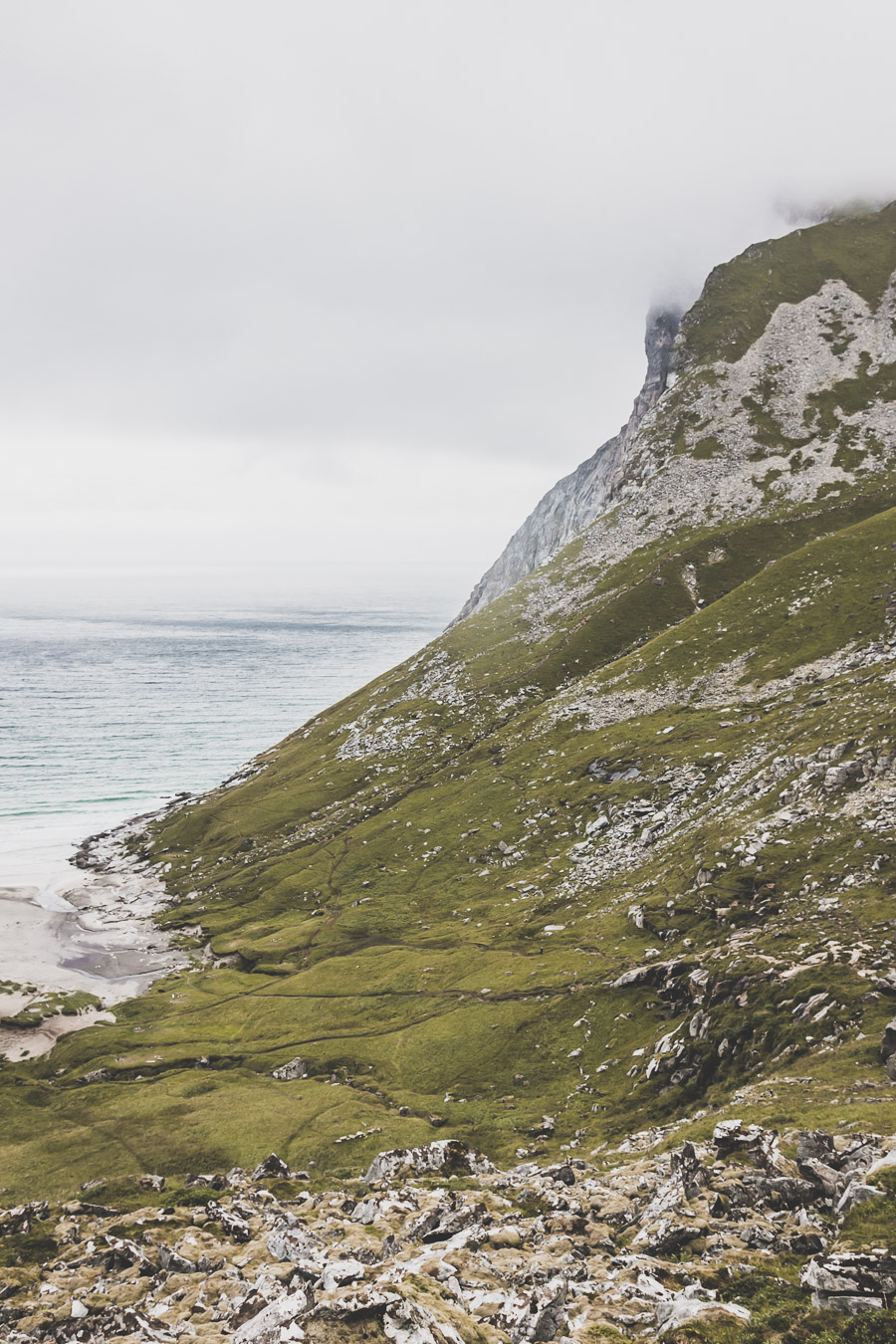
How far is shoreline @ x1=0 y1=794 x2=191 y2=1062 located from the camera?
256 ft

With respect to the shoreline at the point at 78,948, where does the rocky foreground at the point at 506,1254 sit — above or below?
above

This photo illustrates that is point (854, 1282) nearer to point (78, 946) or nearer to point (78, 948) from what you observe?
point (78, 948)

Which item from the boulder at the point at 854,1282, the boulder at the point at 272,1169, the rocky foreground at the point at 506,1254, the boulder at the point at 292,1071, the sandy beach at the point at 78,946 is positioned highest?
the boulder at the point at 854,1282

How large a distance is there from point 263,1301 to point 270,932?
3085 inches

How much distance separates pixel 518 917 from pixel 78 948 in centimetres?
6630

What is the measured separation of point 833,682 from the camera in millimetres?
Answer: 83125

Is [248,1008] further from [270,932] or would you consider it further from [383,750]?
[383,750]

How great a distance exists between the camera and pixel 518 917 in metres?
75.6

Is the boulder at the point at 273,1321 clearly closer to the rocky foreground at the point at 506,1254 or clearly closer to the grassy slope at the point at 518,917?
the rocky foreground at the point at 506,1254

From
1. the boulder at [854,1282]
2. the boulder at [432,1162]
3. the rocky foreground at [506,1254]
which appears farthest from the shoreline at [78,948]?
the boulder at [854,1282]

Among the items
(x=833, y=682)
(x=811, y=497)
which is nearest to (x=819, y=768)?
(x=833, y=682)

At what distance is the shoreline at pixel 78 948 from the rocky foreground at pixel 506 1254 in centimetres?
4984

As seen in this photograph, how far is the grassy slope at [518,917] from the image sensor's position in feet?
145

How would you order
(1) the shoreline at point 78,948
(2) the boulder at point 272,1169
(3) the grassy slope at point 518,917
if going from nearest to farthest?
(2) the boulder at point 272,1169, (3) the grassy slope at point 518,917, (1) the shoreline at point 78,948
